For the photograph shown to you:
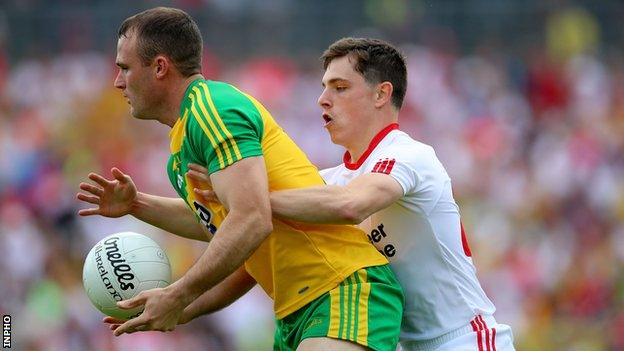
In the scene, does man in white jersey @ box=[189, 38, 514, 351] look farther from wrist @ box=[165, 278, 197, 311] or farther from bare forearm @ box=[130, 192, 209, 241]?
bare forearm @ box=[130, 192, 209, 241]

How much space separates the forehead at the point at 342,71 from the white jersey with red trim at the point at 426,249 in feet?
1.31

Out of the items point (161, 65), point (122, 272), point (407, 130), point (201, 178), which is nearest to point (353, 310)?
point (201, 178)

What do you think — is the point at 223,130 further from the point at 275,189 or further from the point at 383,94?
the point at 383,94

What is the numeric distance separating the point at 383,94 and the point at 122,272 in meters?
1.54

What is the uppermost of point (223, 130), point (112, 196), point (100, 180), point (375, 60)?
point (375, 60)

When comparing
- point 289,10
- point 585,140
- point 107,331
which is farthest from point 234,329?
point 289,10

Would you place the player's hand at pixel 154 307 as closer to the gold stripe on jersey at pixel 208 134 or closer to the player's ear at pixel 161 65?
the gold stripe on jersey at pixel 208 134

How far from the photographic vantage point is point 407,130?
1537 centimetres

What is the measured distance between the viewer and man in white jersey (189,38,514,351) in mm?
5787

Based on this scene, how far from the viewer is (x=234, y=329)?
12.7 meters

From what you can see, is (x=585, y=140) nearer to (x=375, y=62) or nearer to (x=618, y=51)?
(x=618, y=51)

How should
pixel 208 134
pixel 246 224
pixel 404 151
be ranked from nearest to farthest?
pixel 246 224, pixel 208 134, pixel 404 151

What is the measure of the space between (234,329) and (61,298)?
1.75 meters

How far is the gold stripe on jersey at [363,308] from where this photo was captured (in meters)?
5.55
